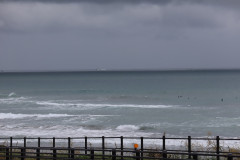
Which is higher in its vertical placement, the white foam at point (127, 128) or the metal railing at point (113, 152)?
the white foam at point (127, 128)

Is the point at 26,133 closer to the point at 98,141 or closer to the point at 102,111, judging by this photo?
the point at 98,141

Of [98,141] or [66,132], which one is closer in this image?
[98,141]

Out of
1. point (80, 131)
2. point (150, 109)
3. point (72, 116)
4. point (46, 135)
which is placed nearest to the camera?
point (46, 135)

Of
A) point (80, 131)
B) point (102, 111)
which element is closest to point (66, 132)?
point (80, 131)

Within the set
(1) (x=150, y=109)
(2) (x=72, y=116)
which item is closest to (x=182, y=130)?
(2) (x=72, y=116)

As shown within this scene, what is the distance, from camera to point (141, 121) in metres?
51.3

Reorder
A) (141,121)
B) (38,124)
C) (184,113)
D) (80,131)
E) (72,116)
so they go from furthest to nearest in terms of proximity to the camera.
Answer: (184,113), (72,116), (141,121), (38,124), (80,131)

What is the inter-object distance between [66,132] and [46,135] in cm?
251

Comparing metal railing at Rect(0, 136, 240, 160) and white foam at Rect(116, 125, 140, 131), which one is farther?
white foam at Rect(116, 125, 140, 131)

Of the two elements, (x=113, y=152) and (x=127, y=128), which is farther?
(x=127, y=128)

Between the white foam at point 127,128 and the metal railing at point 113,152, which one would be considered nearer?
the metal railing at point 113,152

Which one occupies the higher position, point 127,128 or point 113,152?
point 127,128

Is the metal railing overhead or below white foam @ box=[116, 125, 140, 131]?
below

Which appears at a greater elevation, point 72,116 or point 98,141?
point 72,116
